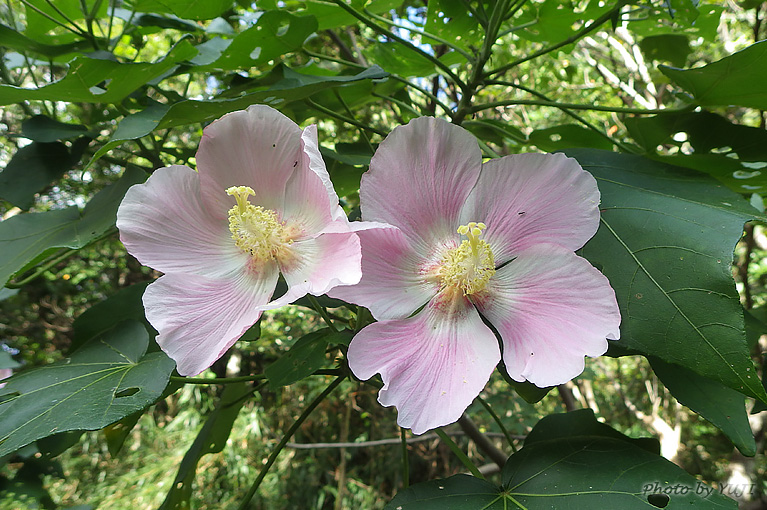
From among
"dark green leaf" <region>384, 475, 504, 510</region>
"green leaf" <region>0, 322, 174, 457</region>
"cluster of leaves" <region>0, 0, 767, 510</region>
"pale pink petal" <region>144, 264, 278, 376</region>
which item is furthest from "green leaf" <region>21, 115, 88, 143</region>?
"dark green leaf" <region>384, 475, 504, 510</region>

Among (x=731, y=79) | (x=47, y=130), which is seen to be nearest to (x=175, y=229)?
(x=47, y=130)

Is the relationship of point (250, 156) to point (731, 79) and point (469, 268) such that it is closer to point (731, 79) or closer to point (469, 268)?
point (469, 268)

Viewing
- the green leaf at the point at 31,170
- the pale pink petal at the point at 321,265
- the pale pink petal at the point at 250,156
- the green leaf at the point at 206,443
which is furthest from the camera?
the green leaf at the point at 206,443

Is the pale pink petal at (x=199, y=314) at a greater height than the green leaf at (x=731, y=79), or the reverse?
the green leaf at (x=731, y=79)

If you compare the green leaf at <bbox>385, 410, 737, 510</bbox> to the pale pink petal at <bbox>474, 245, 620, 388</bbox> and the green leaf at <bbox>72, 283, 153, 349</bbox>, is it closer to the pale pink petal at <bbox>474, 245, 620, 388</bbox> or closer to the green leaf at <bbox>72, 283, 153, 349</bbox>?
the pale pink petal at <bbox>474, 245, 620, 388</bbox>

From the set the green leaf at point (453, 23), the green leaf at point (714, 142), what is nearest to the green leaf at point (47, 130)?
the green leaf at point (453, 23)

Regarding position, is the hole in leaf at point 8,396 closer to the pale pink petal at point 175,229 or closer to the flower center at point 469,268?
the pale pink petal at point 175,229

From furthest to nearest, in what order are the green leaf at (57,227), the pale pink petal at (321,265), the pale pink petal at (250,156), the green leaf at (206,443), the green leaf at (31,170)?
the green leaf at (206,443) < the green leaf at (31,170) < the green leaf at (57,227) < the pale pink petal at (250,156) < the pale pink petal at (321,265)

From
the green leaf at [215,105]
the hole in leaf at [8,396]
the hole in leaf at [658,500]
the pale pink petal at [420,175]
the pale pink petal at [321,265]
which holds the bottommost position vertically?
the hole in leaf at [658,500]
